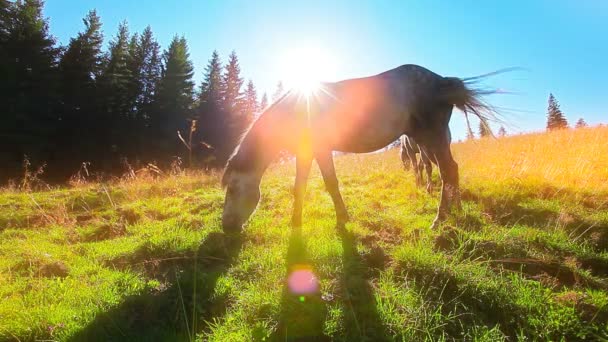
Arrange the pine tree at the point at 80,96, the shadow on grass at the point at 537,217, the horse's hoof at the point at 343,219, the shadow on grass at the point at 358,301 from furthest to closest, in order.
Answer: the pine tree at the point at 80,96 < the horse's hoof at the point at 343,219 < the shadow on grass at the point at 537,217 < the shadow on grass at the point at 358,301

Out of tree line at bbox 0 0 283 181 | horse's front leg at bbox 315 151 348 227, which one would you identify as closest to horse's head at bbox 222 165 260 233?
horse's front leg at bbox 315 151 348 227

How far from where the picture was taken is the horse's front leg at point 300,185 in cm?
482

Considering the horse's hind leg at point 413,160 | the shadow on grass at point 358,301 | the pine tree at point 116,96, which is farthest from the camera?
the pine tree at point 116,96

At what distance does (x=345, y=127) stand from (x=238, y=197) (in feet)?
6.70

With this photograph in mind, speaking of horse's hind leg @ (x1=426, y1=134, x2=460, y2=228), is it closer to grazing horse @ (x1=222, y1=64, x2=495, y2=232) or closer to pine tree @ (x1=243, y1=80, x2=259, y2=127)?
grazing horse @ (x1=222, y1=64, x2=495, y2=232)

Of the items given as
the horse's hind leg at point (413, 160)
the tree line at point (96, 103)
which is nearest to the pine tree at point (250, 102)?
the tree line at point (96, 103)

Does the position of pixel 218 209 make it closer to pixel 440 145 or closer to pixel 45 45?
pixel 440 145

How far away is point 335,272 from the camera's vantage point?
10.4ft

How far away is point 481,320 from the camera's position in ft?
7.80

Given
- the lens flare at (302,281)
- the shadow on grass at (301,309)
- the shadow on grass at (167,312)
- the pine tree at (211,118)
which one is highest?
the pine tree at (211,118)

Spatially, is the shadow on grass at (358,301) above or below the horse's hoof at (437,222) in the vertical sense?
below

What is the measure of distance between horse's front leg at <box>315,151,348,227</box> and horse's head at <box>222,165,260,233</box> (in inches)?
41.4

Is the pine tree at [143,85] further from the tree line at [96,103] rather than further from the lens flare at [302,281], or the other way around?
the lens flare at [302,281]

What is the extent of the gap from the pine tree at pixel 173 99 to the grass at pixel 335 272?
2614cm
